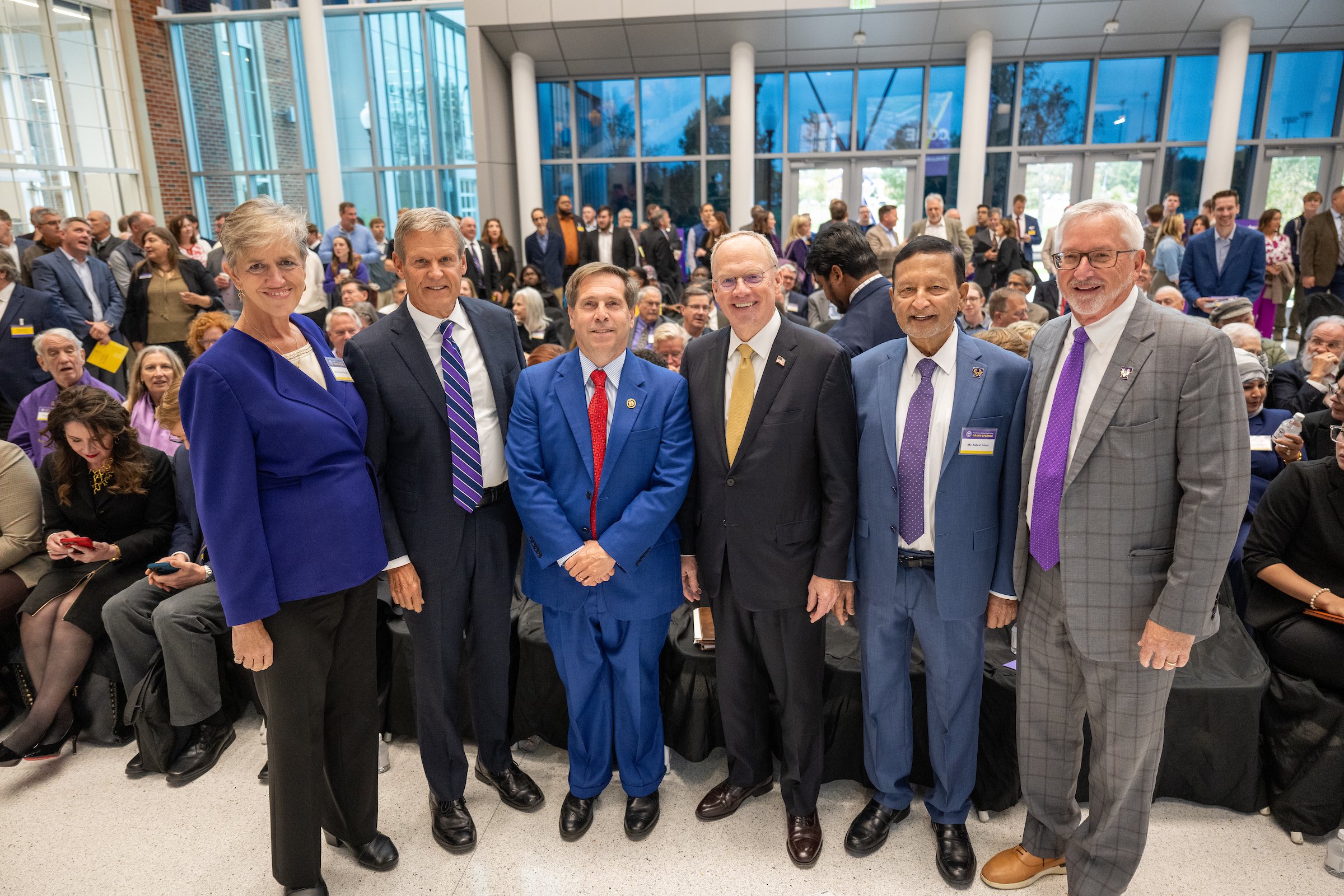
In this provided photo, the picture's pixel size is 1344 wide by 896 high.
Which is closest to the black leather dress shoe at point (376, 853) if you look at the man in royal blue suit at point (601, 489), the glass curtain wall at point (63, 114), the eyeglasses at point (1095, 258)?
the man in royal blue suit at point (601, 489)

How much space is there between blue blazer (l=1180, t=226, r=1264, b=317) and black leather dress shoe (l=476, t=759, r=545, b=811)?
6.39m

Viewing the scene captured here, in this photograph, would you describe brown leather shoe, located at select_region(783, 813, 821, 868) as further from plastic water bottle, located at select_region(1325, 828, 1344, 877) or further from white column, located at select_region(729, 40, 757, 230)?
white column, located at select_region(729, 40, 757, 230)

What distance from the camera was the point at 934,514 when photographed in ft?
7.05

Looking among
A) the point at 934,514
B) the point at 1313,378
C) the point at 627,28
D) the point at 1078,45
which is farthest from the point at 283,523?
the point at 1078,45

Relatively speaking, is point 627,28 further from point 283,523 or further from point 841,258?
point 283,523

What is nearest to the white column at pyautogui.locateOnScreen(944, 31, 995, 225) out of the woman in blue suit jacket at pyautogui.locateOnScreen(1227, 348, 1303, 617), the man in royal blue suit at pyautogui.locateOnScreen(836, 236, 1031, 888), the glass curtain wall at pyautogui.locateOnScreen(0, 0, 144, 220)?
the woman in blue suit jacket at pyautogui.locateOnScreen(1227, 348, 1303, 617)

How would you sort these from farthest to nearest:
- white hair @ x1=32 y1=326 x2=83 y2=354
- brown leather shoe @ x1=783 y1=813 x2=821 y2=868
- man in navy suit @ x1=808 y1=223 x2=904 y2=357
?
white hair @ x1=32 y1=326 x2=83 y2=354 < man in navy suit @ x1=808 y1=223 x2=904 y2=357 < brown leather shoe @ x1=783 y1=813 x2=821 y2=868

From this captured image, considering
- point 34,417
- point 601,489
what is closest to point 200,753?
point 601,489

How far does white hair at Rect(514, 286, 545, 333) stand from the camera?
6.74 metres

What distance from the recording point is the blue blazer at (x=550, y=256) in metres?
9.81

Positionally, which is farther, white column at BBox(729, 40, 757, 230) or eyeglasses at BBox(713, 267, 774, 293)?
white column at BBox(729, 40, 757, 230)

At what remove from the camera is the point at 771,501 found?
224 cm

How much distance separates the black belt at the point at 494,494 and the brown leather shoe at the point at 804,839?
4.53 feet

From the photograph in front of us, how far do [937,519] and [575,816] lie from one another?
4.99ft
